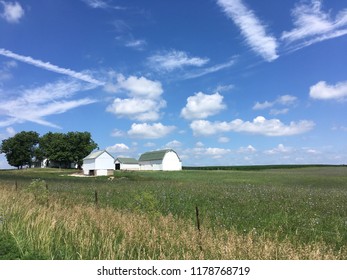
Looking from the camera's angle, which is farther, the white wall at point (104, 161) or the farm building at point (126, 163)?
the farm building at point (126, 163)

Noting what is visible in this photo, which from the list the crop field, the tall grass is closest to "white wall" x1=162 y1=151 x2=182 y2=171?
the crop field

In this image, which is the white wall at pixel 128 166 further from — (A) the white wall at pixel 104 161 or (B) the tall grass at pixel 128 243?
(B) the tall grass at pixel 128 243

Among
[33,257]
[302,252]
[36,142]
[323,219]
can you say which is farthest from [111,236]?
→ [36,142]

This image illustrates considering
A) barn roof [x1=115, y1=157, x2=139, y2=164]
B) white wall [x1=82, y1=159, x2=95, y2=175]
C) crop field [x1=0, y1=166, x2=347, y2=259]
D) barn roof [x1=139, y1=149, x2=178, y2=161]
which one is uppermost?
barn roof [x1=139, y1=149, x2=178, y2=161]

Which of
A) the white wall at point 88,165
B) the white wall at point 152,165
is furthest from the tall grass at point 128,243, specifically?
the white wall at point 152,165

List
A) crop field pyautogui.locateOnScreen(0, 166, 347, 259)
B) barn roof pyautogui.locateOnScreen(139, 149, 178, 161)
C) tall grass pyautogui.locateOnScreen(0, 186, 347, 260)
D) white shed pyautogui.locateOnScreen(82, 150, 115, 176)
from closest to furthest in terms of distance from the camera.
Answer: tall grass pyautogui.locateOnScreen(0, 186, 347, 260) < crop field pyautogui.locateOnScreen(0, 166, 347, 259) < white shed pyautogui.locateOnScreen(82, 150, 115, 176) < barn roof pyautogui.locateOnScreen(139, 149, 178, 161)

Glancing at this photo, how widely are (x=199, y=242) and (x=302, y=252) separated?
7.45 feet

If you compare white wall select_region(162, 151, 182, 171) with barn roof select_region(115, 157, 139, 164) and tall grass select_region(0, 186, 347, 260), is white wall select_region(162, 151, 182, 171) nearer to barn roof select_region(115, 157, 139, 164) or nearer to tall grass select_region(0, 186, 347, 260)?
barn roof select_region(115, 157, 139, 164)

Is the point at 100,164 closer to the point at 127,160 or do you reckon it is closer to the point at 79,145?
the point at 79,145

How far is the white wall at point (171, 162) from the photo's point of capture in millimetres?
115312

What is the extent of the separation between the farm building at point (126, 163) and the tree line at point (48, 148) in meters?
9.71

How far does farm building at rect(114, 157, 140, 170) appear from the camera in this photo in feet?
416

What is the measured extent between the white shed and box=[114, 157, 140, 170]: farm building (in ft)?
108

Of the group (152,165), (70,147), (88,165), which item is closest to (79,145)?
(70,147)
